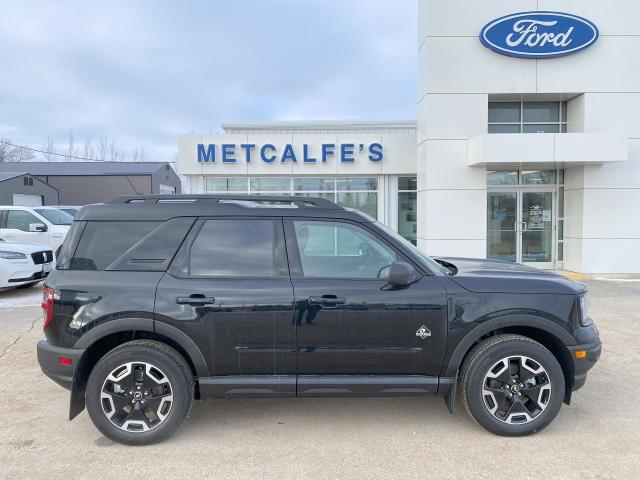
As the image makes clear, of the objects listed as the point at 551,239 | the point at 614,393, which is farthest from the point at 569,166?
the point at 614,393

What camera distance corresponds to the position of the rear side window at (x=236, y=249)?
144 inches

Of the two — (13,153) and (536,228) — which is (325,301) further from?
(13,153)

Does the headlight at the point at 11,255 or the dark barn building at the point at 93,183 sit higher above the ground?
the dark barn building at the point at 93,183

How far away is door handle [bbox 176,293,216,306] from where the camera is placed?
353 cm

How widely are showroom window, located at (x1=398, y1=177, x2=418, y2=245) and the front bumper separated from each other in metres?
11.6

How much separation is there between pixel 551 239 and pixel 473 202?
282cm

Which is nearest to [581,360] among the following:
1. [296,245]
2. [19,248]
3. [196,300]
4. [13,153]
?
[296,245]

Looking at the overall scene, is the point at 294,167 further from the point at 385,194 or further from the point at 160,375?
the point at 160,375

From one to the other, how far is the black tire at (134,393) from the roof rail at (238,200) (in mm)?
1182

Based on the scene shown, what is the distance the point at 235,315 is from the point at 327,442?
1194 millimetres

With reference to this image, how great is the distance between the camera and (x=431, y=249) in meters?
11.8

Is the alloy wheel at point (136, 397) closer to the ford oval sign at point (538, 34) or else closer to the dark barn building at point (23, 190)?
the ford oval sign at point (538, 34)

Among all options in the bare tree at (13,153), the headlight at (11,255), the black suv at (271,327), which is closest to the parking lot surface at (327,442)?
the black suv at (271,327)

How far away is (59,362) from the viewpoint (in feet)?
11.6
